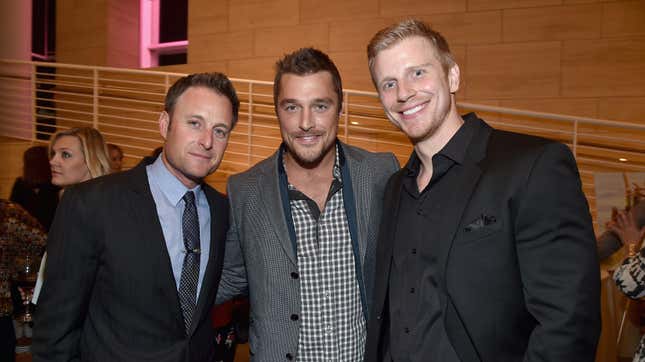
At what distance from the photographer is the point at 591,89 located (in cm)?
573

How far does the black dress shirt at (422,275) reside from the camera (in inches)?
62.5

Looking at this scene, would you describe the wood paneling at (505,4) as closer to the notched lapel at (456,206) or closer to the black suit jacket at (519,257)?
the black suit jacket at (519,257)

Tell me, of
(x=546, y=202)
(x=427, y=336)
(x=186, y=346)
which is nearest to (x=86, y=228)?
(x=186, y=346)

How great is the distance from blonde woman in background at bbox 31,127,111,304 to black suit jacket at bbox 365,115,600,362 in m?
2.44

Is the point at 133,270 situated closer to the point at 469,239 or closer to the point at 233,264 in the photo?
the point at 233,264

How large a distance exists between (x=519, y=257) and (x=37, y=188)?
424 cm

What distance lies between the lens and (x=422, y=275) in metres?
1.63

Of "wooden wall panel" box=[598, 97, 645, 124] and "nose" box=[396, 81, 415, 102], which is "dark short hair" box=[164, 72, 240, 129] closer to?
"nose" box=[396, 81, 415, 102]

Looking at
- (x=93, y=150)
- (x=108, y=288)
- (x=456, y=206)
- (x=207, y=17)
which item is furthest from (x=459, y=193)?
(x=207, y=17)

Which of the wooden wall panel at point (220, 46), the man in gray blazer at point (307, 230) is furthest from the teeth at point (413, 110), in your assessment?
the wooden wall panel at point (220, 46)

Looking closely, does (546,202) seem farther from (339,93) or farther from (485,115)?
(485,115)

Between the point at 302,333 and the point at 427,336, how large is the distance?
0.64 m

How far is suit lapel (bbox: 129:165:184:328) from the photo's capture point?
1756mm

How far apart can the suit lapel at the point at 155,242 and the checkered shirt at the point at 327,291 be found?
534mm
